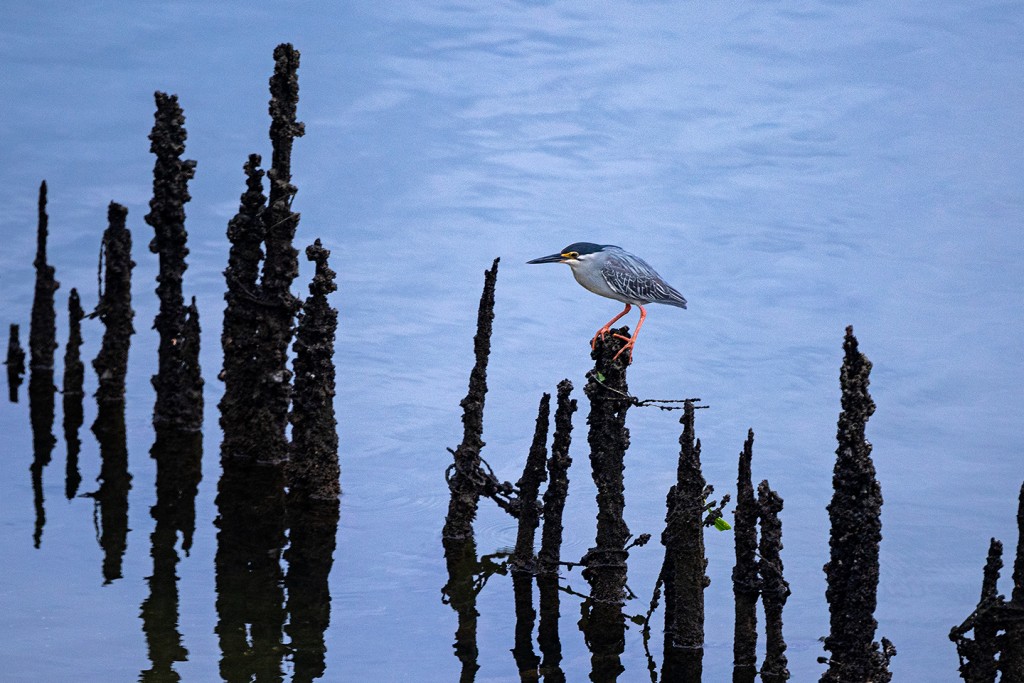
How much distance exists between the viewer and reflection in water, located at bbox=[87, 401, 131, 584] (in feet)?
119

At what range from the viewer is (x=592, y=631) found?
32.2 metres

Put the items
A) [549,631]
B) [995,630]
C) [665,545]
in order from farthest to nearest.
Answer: [549,631]
[665,545]
[995,630]

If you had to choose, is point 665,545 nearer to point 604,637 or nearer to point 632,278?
point 604,637

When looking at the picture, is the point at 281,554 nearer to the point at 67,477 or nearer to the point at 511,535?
the point at 511,535

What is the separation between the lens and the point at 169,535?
37344 mm

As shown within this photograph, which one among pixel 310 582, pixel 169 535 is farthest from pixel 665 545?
pixel 169 535

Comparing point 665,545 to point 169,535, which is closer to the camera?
point 665,545

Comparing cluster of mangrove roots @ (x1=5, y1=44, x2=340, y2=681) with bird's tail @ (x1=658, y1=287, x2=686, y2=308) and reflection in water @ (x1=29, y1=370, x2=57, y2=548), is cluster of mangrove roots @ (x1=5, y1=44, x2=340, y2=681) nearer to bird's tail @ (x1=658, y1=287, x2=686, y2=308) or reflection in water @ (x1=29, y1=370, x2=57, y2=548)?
reflection in water @ (x1=29, y1=370, x2=57, y2=548)

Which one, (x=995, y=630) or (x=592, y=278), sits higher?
(x=592, y=278)

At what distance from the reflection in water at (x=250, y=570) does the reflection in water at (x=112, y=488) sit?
1912 mm

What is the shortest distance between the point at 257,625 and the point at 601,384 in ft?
24.4

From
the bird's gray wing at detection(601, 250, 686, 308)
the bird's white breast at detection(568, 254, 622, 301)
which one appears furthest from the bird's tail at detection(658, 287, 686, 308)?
the bird's white breast at detection(568, 254, 622, 301)

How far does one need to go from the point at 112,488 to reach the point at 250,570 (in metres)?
5.68

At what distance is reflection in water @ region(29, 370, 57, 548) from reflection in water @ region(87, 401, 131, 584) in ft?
3.53
